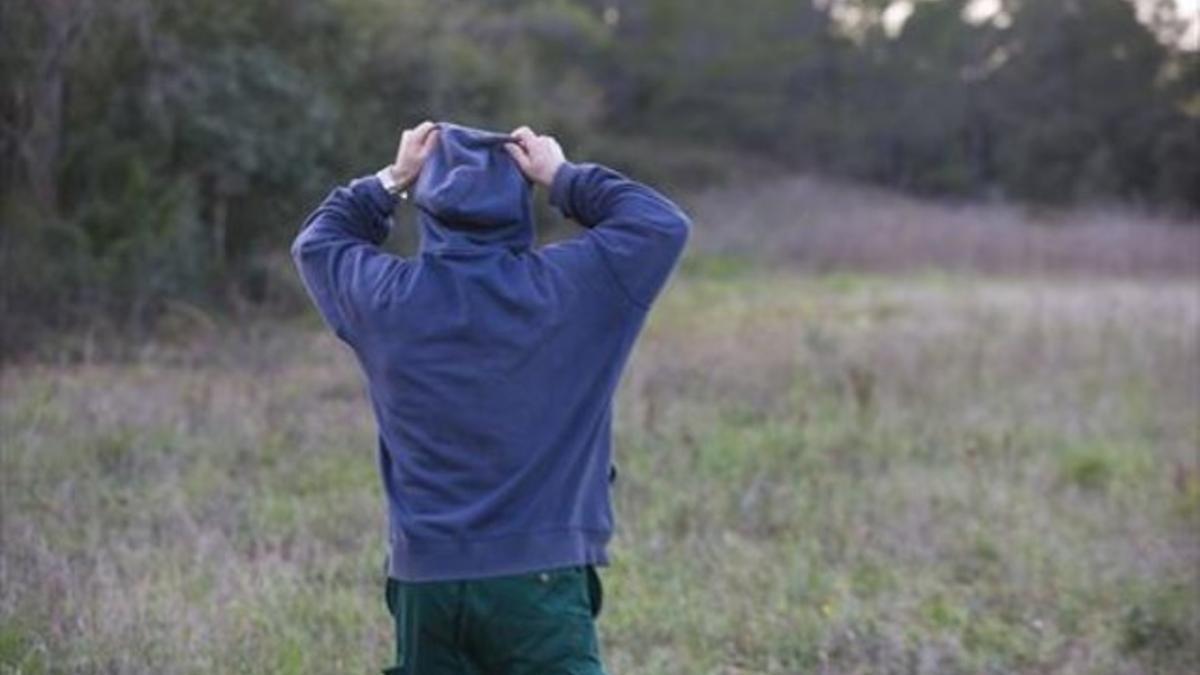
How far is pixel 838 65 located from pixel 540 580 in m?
47.9

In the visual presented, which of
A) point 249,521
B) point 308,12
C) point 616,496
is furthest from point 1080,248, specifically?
point 249,521

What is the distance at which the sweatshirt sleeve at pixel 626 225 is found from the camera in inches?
123

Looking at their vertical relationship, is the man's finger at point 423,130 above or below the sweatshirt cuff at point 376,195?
above

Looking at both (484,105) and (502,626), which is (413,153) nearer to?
(502,626)

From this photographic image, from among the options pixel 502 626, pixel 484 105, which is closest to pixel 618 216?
pixel 502 626

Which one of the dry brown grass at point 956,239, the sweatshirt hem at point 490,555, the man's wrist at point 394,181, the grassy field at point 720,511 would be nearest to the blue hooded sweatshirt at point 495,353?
the sweatshirt hem at point 490,555

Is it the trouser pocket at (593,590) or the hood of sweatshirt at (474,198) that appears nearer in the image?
the hood of sweatshirt at (474,198)

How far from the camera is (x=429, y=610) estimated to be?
3113 mm

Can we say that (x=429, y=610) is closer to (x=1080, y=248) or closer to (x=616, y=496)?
(x=616, y=496)

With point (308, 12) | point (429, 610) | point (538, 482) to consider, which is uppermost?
point (308, 12)

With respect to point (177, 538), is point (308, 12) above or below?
above

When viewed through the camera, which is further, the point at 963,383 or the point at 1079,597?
the point at 963,383

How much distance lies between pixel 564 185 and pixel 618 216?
0.15 meters

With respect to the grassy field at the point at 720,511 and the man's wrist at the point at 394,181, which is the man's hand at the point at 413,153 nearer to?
the man's wrist at the point at 394,181
